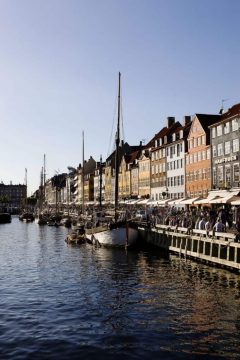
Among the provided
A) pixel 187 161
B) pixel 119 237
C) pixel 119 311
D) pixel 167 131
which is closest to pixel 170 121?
pixel 167 131

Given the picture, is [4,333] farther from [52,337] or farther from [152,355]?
[152,355]

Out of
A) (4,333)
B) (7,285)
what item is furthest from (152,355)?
(7,285)

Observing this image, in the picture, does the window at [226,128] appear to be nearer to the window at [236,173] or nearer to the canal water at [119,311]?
the window at [236,173]

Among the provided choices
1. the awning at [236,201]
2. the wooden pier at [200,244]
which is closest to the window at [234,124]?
the wooden pier at [200,244]

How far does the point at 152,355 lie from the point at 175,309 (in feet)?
21.3

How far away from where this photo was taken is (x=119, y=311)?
23.6 meters

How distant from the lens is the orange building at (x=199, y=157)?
3156 inches

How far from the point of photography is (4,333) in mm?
20078

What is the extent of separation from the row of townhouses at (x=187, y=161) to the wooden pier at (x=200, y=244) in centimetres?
1445

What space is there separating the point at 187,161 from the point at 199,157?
20.3ft

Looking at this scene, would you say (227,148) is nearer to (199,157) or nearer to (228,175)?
(228,175)

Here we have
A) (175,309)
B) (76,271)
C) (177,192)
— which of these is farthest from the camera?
(177,192)

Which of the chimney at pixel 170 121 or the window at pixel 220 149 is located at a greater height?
the chimney at pixel 170 121

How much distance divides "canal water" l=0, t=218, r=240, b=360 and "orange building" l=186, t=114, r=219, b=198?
1663 inches
